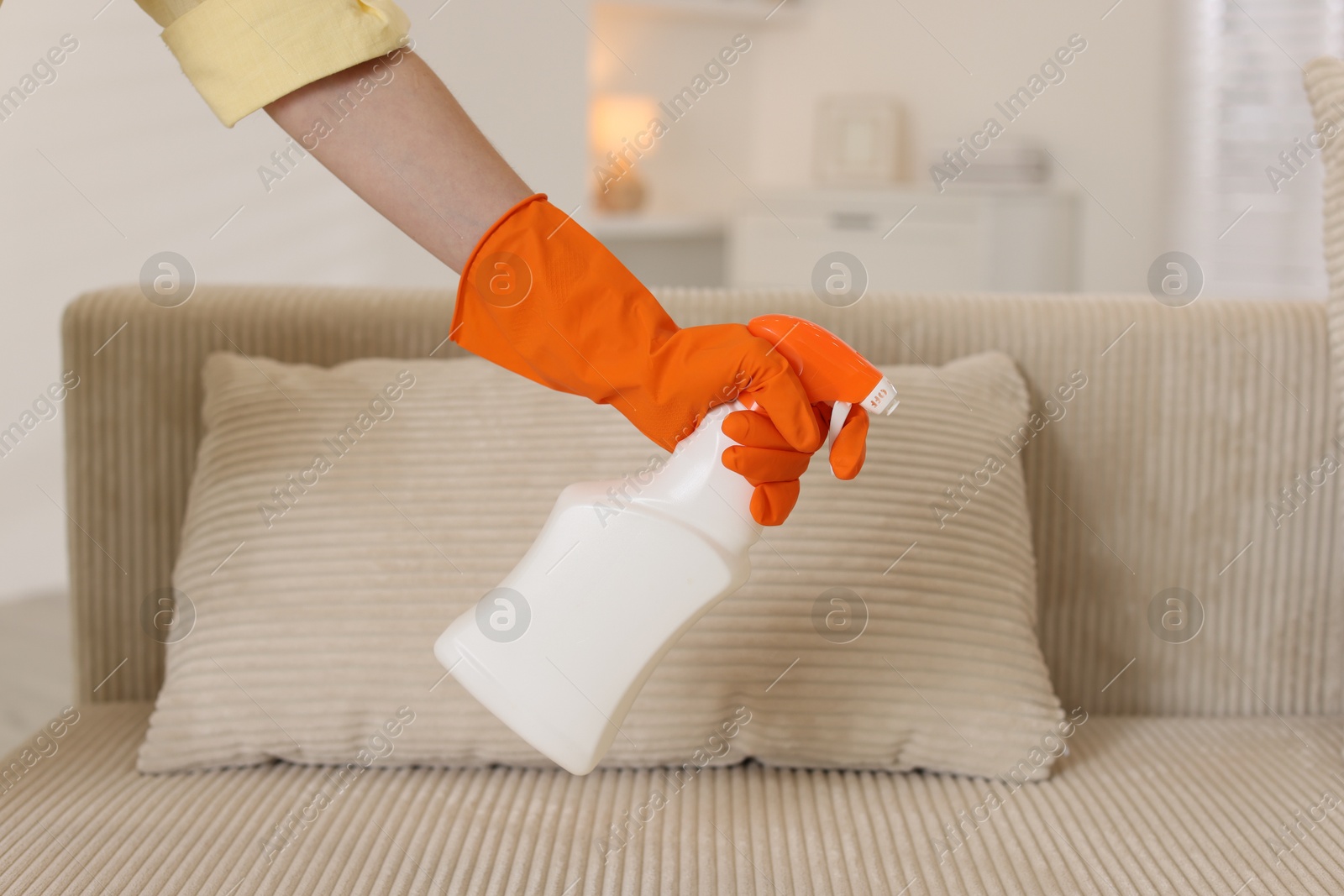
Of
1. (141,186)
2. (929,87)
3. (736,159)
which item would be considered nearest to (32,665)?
(141,186)

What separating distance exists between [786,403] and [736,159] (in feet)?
12.1

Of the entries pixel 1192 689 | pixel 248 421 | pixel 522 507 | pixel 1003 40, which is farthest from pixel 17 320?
pixel 1003 40

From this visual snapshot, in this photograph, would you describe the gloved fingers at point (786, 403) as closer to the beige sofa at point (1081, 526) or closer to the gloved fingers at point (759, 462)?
the gloved fingers at point (759, 462)

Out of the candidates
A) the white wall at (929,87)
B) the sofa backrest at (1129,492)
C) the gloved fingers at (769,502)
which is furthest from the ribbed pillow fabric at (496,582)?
the white wall at (929,87)

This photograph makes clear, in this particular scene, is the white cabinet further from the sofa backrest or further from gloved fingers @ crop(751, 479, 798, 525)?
gloved fingers @ crop(751, 479, 798, 525)

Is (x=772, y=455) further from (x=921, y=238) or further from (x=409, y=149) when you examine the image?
(x=921, y=238)

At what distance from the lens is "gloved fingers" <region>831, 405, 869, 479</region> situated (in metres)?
0.61

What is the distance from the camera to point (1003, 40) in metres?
3.54

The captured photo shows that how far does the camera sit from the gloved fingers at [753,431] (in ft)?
1.96

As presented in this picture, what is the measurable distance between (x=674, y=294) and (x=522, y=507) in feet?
0.98

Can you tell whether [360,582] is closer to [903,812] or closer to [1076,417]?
[903,812]

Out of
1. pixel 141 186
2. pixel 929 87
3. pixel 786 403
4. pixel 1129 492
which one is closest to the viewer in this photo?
pixel 786 403

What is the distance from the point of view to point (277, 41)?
650 millimetres

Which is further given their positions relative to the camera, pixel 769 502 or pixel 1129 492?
pixel 1129 492
